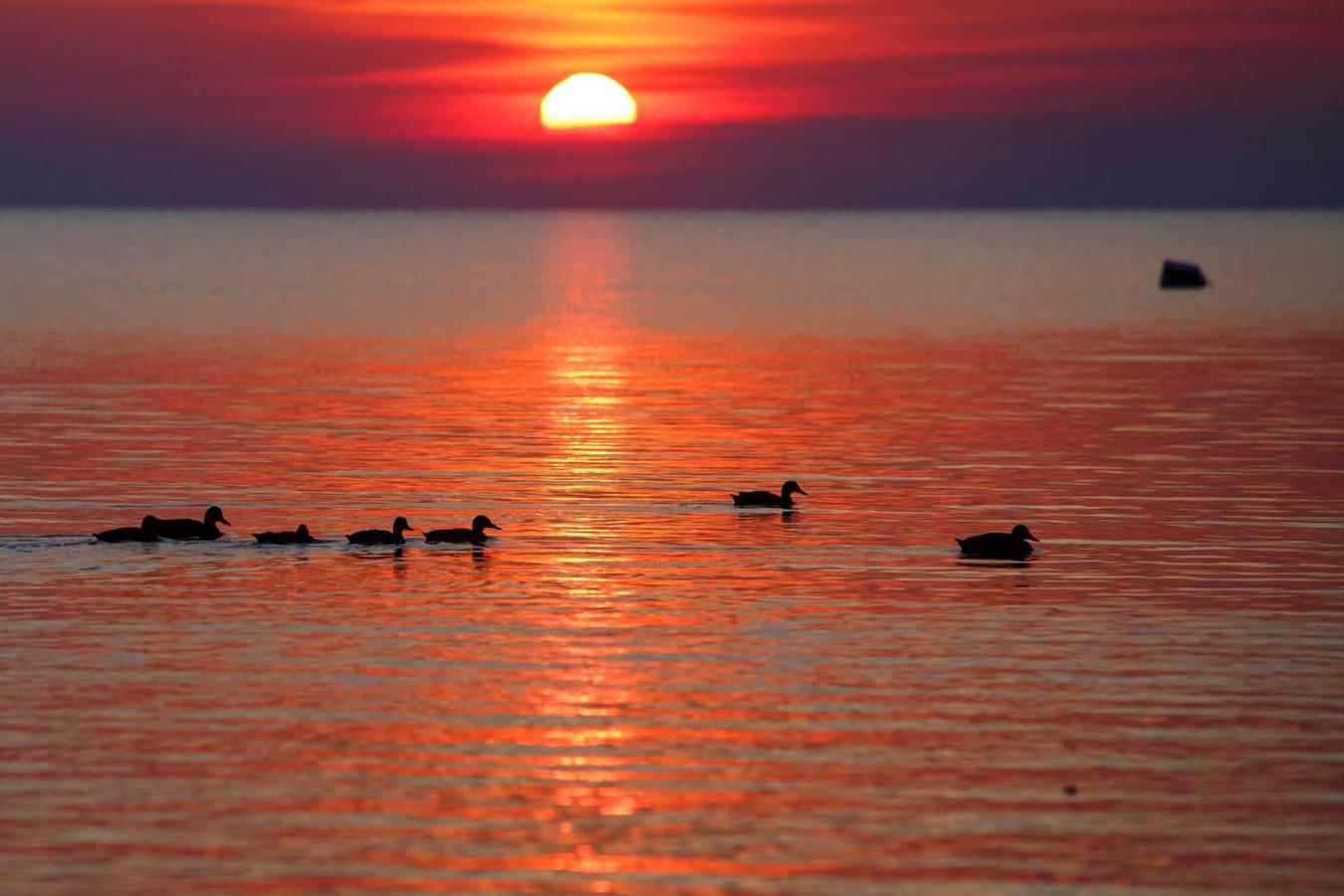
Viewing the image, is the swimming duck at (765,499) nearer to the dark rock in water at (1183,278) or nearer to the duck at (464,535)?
the duck at (464,535)

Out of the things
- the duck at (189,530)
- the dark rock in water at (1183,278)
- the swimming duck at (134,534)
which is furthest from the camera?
the dark rock in water at (1183,278)

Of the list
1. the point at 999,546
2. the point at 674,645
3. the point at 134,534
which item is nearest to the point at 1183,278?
the point at 999,546

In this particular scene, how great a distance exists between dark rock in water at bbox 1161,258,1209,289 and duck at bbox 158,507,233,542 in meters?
130

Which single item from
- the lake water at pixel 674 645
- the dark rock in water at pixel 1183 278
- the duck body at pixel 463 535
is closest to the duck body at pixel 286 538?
the lake water at pixel 674 645

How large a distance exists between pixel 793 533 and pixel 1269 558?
27.6 feet

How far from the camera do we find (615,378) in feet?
243

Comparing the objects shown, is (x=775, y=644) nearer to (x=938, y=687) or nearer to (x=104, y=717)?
(x=938, y=687)

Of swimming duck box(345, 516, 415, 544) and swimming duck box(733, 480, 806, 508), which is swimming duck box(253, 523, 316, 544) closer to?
swimming duck box(345, 516, 415, 544)

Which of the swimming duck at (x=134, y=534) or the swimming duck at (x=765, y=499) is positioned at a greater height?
the swimming duck at (x=765, y=499)

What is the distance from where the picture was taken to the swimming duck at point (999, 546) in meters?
36.1

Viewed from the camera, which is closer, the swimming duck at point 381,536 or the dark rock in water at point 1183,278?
the swimming duck at point 381,536

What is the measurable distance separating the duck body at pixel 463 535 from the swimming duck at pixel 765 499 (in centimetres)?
582

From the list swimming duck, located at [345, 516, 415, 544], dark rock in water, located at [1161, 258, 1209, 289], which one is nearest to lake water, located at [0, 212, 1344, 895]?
swimming duck, located at [345, 516, 415, 544]

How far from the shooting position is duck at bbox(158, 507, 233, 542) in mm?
36781
